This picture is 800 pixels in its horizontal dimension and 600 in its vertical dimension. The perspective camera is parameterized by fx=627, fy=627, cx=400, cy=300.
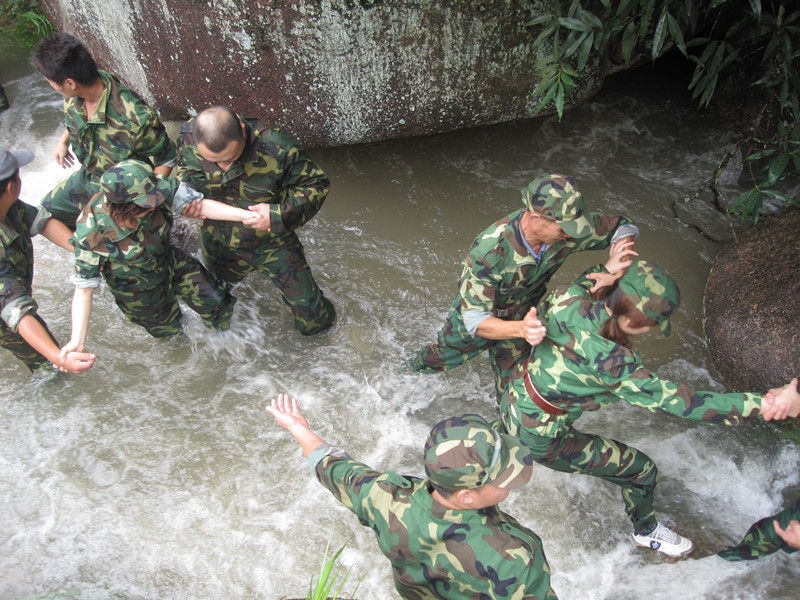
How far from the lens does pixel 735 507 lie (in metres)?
3.47

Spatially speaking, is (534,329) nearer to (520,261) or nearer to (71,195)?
(520,261)

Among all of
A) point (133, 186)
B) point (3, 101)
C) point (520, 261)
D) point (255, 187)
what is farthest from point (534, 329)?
point (3, 101)

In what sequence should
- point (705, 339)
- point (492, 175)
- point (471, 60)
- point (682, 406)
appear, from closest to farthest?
point (682, 406) → point (705, 339) → point (471, 60) → point (492, 175)

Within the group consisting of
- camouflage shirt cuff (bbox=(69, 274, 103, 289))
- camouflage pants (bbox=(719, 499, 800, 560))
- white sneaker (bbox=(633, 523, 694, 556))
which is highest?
camouflage shirt cuff (bbox=(69, 274, 103, 289))

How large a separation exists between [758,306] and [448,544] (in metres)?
2.78

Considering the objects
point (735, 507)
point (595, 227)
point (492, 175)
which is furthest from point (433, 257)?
point (735, 507)

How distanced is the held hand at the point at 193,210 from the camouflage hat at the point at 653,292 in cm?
215

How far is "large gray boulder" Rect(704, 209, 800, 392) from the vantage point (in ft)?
12.0

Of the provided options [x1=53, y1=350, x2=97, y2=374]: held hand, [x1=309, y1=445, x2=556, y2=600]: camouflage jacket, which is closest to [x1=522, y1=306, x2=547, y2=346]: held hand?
[x1=309, y1=445, x2=556, y2=600]: camouflage jacket

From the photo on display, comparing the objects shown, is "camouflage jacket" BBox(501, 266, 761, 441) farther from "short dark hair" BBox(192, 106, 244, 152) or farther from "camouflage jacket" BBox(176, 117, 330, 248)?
"short dark hair" BBox(192, 106, 244, 152)

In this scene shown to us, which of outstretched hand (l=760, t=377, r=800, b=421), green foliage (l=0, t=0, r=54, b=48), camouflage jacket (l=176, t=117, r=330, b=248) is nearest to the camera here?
outstretched hand (l=760, t=377, r=800, b=421)

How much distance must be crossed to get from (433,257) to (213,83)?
2.07 meters

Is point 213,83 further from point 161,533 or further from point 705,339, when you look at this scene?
point 705,339

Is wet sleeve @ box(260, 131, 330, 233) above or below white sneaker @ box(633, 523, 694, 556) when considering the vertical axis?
above
